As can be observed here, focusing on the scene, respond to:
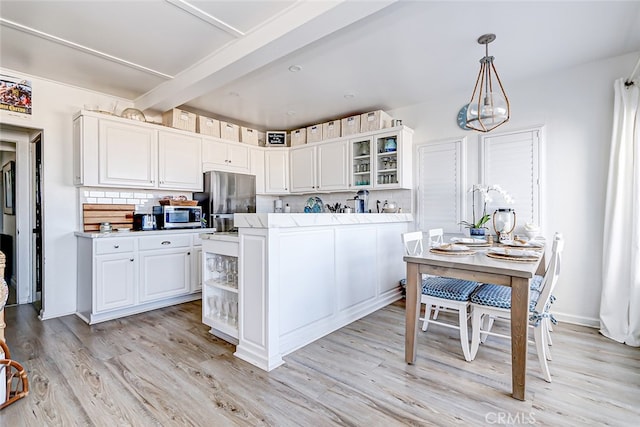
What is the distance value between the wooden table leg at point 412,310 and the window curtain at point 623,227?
6.27 feet

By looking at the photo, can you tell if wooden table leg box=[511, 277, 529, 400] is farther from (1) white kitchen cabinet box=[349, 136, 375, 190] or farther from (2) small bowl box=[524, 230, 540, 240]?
(1) white kitchen cabinet box=[349, 136, 375, 190]

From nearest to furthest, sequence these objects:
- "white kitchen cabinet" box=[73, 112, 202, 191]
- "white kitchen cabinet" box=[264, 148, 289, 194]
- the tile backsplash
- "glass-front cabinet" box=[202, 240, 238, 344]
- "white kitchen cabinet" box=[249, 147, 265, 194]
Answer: "glass-front cabinet" box=[202, 240, 238, 344] → "white kitchen cabinet" box=[73, 112, 202, 191] → the tile backsplash → "white kitchen cabinet" box=[249, 147, 265, 194] → "white kitchen cabinet" box=[264, 148, 289, 194]

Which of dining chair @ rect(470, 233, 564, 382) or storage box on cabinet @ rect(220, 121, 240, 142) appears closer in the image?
dining chair @ rect(470, 233, 564, 382)

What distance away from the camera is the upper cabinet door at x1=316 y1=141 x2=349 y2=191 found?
446 cm

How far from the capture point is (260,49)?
2.45 metres

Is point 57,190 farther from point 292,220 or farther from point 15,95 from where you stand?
point 292,220

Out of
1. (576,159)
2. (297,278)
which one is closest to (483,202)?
(576,159)

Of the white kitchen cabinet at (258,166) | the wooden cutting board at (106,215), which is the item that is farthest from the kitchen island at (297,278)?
the white kitchen cabinet at (258,166)

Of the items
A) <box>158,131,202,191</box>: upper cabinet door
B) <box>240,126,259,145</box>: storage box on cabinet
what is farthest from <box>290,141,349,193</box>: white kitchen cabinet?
<box>158,131,202,191</box>: upper cabinet door

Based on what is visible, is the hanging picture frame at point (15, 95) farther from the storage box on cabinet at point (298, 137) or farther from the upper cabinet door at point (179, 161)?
the storage box on cabinet at point (298, 137)

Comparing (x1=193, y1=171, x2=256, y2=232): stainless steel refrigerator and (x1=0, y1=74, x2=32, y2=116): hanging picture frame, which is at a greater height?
(x1=0, y1=74, x2=32, y2=116): hanging picture frame

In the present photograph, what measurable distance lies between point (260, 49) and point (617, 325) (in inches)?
150

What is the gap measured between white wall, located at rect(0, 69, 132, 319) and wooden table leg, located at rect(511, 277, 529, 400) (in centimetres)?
421

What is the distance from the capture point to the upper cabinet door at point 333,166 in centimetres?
446
